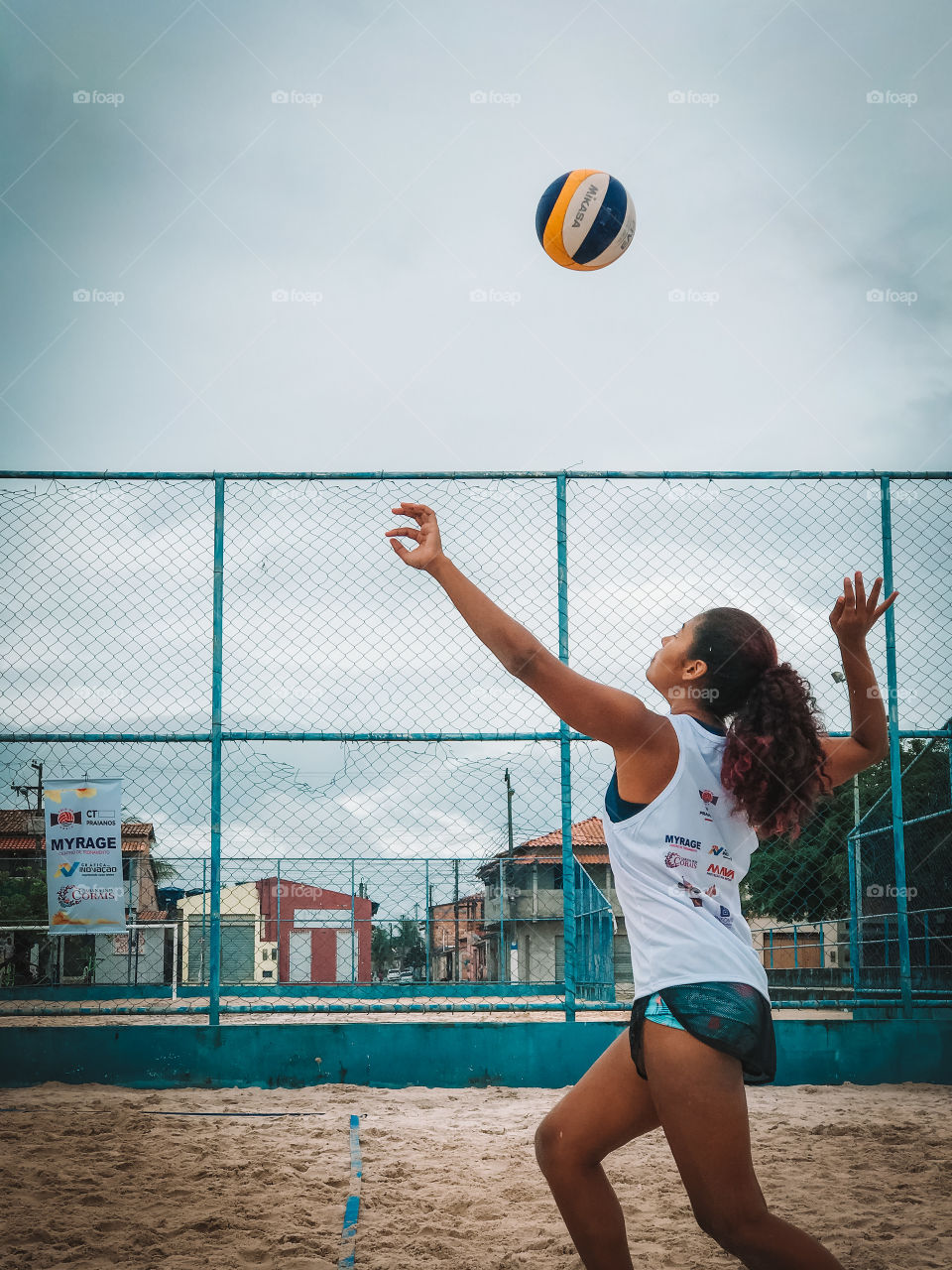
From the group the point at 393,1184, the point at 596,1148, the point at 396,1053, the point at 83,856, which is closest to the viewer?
the point at 596,1148

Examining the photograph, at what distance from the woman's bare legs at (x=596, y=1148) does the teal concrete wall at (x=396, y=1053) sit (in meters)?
4.08

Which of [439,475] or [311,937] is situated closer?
[439,475]

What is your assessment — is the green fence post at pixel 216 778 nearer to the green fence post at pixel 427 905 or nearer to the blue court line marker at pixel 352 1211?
the blue court line marker at pixel 352 1211

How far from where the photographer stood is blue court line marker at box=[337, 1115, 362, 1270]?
2982mm

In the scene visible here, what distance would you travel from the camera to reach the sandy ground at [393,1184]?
122 inches

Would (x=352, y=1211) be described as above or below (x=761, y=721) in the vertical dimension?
below

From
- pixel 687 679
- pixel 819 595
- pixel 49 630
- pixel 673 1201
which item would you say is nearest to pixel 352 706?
pixel 49 630

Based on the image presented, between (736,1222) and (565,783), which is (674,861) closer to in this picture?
(736,1222)

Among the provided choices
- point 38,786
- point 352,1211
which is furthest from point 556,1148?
point 38,786

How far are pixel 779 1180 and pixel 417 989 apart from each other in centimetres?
1179

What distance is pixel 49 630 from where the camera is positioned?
5.84 meters

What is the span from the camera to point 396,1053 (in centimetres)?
606

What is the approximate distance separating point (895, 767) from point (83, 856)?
4.65 meters

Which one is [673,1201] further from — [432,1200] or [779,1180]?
[432,1200]
